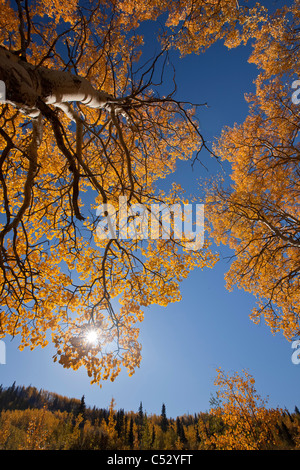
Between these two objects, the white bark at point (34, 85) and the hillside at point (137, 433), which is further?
the hillside at point (137, 433)

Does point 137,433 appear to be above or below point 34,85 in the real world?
below

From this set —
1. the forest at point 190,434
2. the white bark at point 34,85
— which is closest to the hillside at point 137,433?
the forest at point 190,434

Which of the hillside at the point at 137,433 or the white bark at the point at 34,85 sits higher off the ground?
the white bark at the point at 34,85

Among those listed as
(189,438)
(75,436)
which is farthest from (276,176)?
(189,438)

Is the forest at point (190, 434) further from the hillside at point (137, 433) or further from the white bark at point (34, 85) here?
the white bark at point (34, 85)

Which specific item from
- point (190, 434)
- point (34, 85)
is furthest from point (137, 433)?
point (34, 85)

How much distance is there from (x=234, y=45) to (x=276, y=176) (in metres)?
3.81

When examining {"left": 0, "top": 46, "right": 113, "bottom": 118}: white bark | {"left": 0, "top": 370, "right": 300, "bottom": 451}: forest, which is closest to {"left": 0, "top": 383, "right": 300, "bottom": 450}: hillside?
{"left": 0, "top": 370, "right": 300, "bottom": 451}: forest

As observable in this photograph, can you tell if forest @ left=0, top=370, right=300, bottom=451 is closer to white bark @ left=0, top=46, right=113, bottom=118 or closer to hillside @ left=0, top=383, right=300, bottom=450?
hillside @ left=0, top=383, right=300, bottom=450

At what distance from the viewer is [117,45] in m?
4.42

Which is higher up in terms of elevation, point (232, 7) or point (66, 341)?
point (232, 7)

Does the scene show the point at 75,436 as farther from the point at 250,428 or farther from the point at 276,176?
the point at 276,176

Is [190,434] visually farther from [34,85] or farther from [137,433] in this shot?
[34,85]

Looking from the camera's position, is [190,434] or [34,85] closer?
[34,85]
